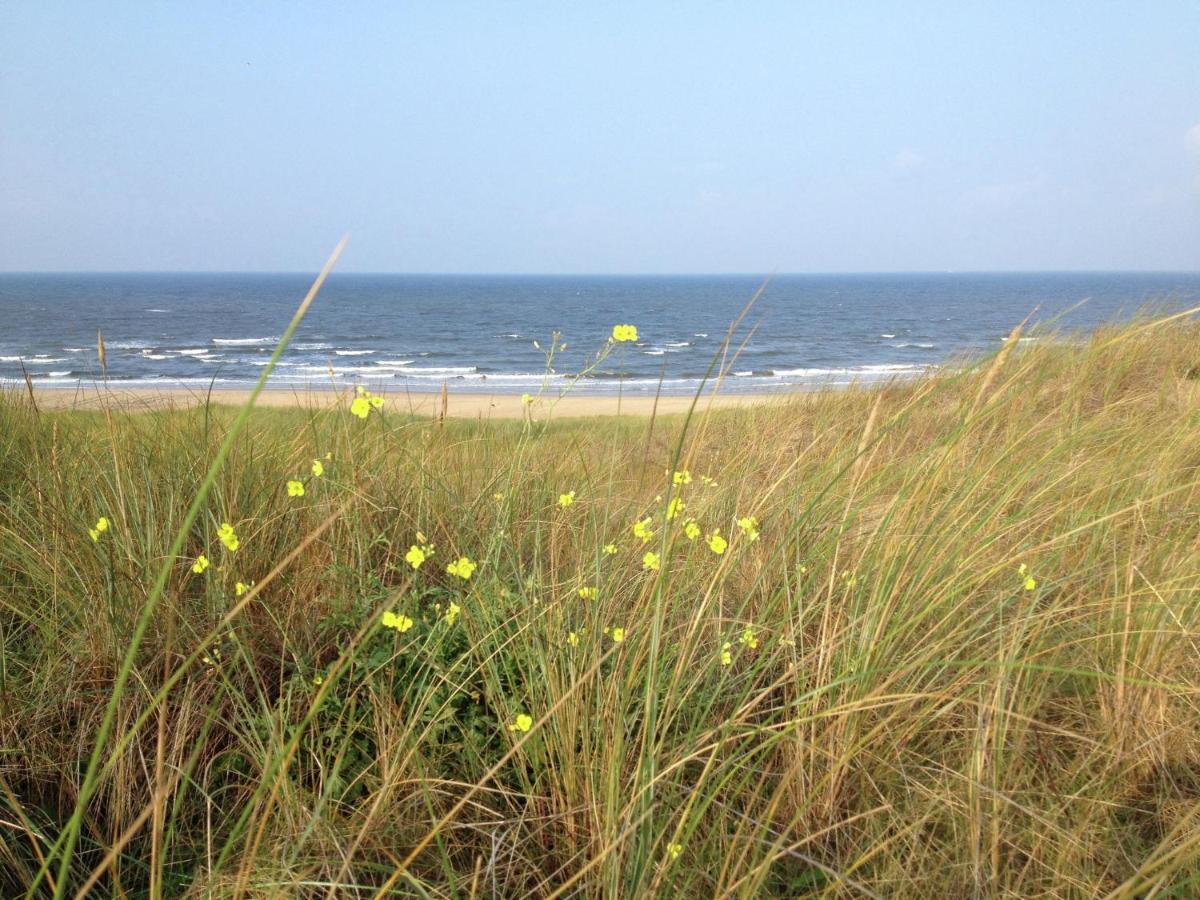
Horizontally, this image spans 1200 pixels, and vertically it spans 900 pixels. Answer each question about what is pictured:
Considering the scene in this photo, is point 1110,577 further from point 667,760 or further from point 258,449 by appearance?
point 258,449

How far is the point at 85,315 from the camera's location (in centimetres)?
5772

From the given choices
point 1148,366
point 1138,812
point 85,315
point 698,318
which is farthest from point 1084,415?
point 85,315

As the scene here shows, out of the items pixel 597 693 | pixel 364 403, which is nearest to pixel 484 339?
pixel 364 403

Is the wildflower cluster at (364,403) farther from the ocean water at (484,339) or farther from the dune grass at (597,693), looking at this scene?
the ocean water at (484,339)

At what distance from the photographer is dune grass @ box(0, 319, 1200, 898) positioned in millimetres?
1322

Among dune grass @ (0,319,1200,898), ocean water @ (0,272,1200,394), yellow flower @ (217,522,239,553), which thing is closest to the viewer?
dune grass @ (0,319,1200,898)

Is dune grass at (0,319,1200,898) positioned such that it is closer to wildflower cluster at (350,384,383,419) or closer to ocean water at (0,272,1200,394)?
wildflower cluster at (350,384,383,419)

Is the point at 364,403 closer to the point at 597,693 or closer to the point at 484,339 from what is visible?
the point at 597,693

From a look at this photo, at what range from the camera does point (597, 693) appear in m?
1.54

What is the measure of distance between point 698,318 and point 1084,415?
5616cm

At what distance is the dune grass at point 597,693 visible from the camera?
1.32 metres

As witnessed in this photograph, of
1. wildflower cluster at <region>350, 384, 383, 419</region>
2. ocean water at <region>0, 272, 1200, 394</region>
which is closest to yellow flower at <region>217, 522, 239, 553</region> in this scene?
wildflower cluster at <region>350, 384, 383, 419</region>

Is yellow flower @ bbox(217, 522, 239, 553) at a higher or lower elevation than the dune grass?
higher

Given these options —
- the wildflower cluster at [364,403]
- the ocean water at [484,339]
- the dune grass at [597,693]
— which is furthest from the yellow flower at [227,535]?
the ocean water at [484,339]
